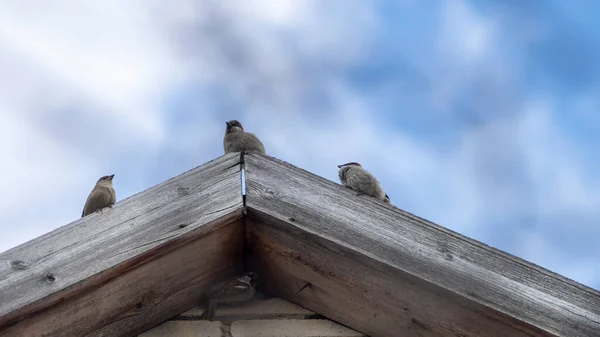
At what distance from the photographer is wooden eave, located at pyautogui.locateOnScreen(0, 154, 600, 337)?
231 cm

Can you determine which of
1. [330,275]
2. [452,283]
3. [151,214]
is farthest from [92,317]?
[452,283]

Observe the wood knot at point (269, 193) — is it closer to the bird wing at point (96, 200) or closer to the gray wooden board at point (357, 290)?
the gray wooden board at point (357, 290)

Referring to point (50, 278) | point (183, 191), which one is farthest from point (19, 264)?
point (183, 191)

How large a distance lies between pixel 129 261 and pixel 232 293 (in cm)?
46

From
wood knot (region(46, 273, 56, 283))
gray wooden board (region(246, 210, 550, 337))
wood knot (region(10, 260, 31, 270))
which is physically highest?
gray wooden board (region(246, 210, 550, 337))

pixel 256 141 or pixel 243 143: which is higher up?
pixel 256 141

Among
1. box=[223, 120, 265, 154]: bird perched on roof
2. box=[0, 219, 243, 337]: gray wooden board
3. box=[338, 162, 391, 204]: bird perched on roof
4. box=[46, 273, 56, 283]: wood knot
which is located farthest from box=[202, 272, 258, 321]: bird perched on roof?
box=[223, 120, 265, 154]: bird perched on roof

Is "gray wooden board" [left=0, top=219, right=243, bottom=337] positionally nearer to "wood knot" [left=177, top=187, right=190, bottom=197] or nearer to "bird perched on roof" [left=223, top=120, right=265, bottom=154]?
"wood knot" [left=177, top=187, right=190, bottom=197]

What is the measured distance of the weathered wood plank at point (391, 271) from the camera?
235 cm

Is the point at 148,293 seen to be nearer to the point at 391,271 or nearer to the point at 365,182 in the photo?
the point at 391,271

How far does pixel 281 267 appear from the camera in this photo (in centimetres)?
265

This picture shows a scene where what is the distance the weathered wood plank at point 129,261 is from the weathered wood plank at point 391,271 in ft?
0.40

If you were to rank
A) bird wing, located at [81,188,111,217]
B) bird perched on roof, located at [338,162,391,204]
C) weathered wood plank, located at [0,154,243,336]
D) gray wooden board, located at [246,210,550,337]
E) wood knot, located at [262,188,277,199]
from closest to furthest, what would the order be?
weathered wood plank, located at [0,154,243,336] → gray wooden board, located at [246,210,550,337] → wood knot, located at [262,188,277,199] → bird perched on roof, located at [338,162,391,204] → bird wing, located at [81,188,111,217]

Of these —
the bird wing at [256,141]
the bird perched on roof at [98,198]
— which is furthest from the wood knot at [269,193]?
the bird wing at [256,141]
